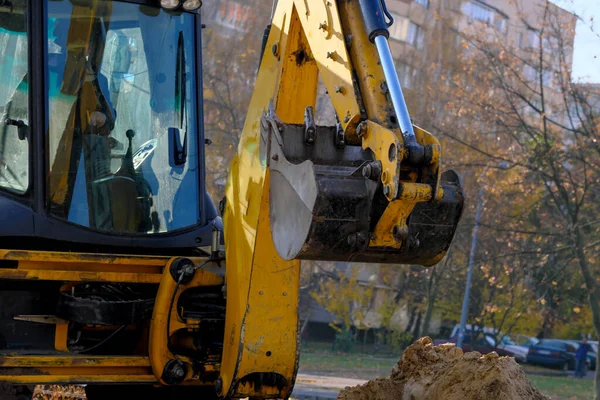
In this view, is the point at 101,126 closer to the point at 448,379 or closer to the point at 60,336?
the point at 60,336

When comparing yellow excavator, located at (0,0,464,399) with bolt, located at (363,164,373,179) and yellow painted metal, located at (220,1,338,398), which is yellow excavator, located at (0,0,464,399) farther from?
bolt, located at (363,164,373,179)

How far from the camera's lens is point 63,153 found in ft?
19.4

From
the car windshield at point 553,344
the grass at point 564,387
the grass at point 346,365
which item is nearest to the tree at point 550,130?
the grass at point 564,387

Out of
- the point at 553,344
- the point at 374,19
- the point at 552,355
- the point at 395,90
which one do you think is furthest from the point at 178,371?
the point at 553,344

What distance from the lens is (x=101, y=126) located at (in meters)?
6.05

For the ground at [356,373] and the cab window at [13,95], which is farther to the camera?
the ground at [356,373]

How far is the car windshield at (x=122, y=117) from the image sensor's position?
5910 mm

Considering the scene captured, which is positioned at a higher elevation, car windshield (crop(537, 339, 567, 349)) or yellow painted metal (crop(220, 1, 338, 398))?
yellow painted metal (crop(220, 1, 338, 398))

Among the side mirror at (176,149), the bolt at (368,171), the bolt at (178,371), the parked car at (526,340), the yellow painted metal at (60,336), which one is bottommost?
the parked car at (526,340)

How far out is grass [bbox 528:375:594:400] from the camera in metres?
23.2

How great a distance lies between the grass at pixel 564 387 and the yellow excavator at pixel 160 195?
17.4 metres

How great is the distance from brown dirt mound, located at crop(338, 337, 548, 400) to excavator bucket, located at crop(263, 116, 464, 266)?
2.47 feet

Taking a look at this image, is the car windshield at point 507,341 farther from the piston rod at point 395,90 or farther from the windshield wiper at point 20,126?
the piston rod at point 395,90

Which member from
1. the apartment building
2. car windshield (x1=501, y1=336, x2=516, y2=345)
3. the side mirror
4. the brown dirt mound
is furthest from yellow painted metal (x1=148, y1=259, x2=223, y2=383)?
car windshield (x1=501, y1=336, x2=516, y2=345)
